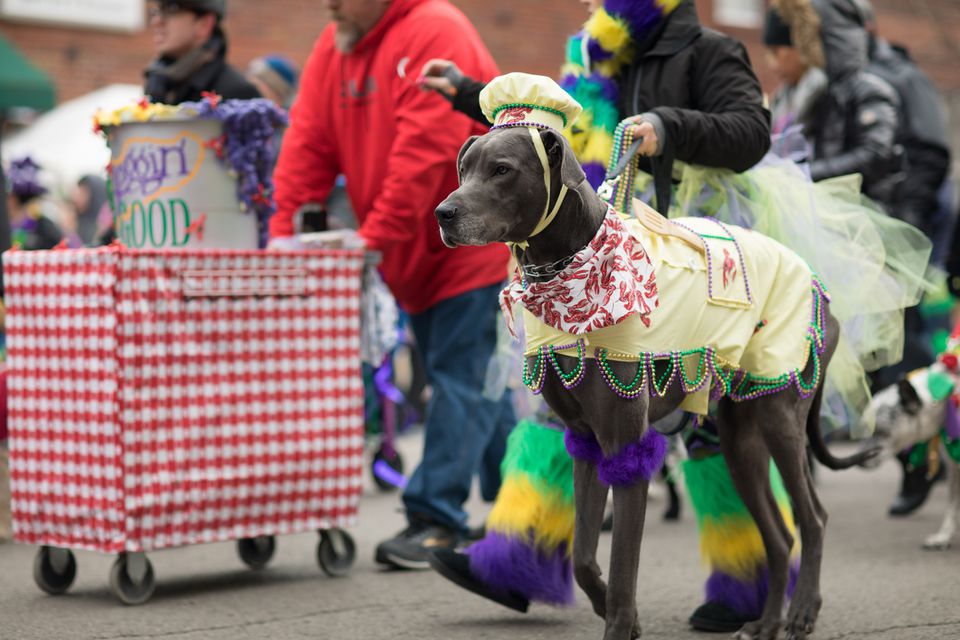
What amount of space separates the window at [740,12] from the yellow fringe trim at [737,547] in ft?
56.4

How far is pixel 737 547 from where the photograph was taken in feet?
13.7

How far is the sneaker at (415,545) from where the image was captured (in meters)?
5.17

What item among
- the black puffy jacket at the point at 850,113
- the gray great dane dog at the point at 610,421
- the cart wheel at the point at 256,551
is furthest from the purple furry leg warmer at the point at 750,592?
the black puffy jacket at the point at 850,113

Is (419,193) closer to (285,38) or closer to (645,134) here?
(645,134)

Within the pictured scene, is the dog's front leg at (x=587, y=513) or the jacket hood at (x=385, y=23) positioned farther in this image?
the jacket hood at (x=385, y=23)

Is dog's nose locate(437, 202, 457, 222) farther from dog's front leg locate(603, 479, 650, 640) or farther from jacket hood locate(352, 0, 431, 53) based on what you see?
jacket hood locate(352, 0, 431, 53)

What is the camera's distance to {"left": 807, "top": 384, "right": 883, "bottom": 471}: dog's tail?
4285 millimetres

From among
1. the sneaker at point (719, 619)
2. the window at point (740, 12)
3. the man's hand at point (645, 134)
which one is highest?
the window at point (740, 12)

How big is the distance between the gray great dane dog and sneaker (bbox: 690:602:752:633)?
142 mm

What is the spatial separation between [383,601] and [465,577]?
426 millimetres

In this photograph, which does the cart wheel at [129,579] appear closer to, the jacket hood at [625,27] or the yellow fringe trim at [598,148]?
the yellow fringe trim at [598,148]

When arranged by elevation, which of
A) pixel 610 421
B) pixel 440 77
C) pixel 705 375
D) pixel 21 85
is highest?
pixel 21 85

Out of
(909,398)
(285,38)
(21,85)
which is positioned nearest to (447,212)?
(909,398)

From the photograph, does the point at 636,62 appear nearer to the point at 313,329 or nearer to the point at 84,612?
the point at 313,329
